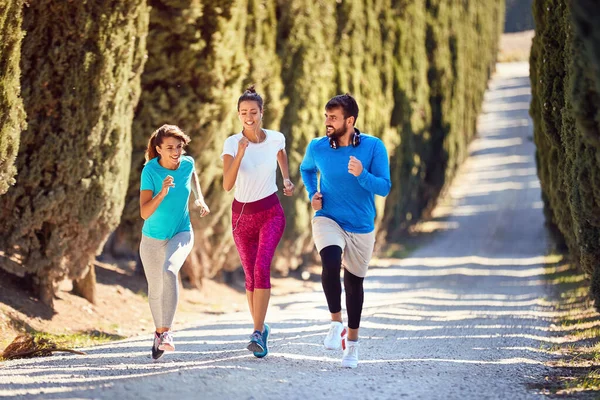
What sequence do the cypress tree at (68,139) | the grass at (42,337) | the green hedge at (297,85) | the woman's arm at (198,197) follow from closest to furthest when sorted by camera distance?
the woman's arm at (198,197), the grass at (42,337), the cypress tree at (68,139), the green hedge at (297,85)

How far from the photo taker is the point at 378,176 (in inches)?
274

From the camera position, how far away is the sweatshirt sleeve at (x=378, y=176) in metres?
6.77

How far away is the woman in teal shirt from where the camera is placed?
274 inches

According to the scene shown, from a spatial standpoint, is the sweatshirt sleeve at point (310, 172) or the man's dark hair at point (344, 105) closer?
the man's dark hair at point (344, 105)

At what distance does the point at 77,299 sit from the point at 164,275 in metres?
4.28

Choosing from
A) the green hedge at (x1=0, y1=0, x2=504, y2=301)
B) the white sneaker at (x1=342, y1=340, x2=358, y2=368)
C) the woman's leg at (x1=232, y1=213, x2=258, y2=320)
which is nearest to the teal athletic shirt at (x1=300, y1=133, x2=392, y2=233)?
the woman's leg at (x1=232, y1=213, x2=258, y2=320)

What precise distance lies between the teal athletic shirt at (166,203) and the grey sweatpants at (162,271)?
0.23ft

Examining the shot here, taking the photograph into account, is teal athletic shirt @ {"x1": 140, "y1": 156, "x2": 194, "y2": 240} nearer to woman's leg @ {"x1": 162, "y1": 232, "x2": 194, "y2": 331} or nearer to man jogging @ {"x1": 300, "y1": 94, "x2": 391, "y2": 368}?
woman's leg @ {"x1": 162, "y1": 232, "x2": 194, "y2": 331}

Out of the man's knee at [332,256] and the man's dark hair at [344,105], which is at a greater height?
the man's dark hair at [344,105]

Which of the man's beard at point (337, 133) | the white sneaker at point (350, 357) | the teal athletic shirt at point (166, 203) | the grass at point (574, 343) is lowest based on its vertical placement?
the grass at point (574, 343)

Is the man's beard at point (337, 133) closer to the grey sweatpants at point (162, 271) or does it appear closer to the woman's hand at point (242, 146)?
the woman's hand at point (242, 146)

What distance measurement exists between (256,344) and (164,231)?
1072 mm

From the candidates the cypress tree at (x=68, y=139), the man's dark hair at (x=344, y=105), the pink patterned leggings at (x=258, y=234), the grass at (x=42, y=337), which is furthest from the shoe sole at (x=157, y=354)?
the cypress tree at (x=68, y=139)

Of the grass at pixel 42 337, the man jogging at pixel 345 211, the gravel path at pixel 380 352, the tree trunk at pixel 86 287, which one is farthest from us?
the tree trunk at pixel 86 287
